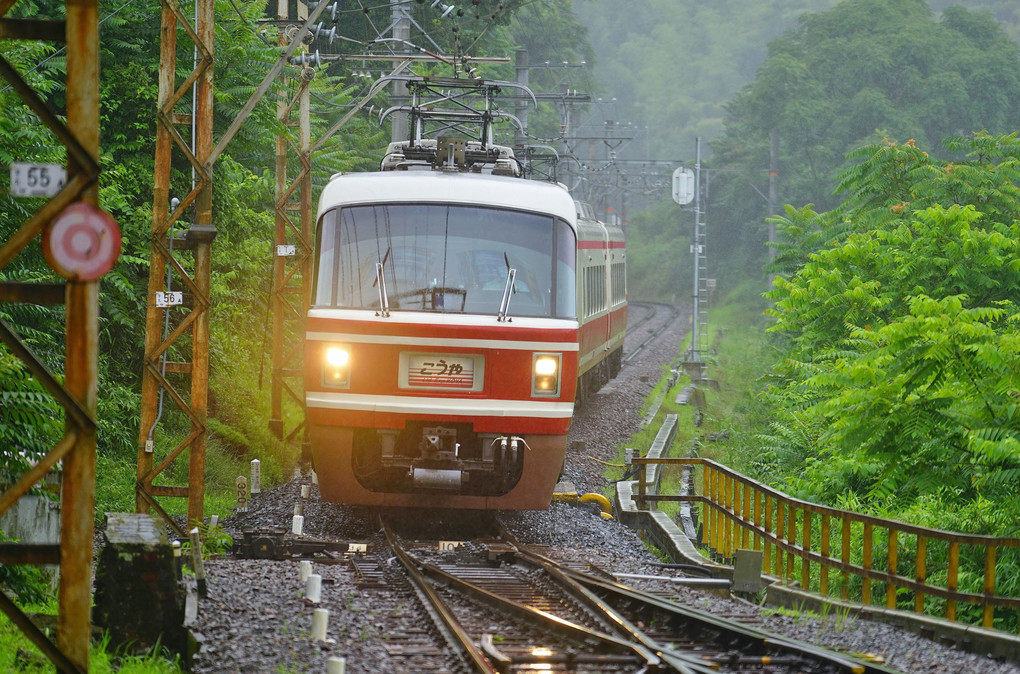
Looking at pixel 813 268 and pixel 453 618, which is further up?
pixel 813 268

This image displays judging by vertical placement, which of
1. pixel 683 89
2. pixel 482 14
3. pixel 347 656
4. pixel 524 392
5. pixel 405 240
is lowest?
pixel 347 656

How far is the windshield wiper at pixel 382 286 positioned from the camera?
10977 millimetres

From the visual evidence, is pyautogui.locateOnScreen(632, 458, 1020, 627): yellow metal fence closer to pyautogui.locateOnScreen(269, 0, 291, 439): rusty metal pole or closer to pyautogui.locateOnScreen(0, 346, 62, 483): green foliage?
pyautogui.locateOnScreen(269, 0, 291, 439): rusty metal pole

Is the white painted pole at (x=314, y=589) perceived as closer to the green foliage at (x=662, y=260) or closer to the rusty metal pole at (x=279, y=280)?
the rusty metal pole at (x=279, y=280)

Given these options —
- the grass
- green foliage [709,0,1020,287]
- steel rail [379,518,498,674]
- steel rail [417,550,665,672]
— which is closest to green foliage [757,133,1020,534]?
steel rail [417,550,665,672]

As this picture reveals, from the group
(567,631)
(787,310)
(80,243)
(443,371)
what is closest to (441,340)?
(443,371)

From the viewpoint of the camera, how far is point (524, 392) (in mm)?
10992

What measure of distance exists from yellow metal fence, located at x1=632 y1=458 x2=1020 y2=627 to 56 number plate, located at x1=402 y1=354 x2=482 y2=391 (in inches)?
119

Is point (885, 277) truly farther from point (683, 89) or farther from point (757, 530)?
point (683, 89)

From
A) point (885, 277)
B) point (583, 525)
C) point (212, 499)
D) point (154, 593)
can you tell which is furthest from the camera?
point (885, 277)

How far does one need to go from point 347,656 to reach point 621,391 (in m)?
21.1

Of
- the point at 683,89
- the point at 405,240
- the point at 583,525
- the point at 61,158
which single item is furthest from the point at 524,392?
the point at 683,89

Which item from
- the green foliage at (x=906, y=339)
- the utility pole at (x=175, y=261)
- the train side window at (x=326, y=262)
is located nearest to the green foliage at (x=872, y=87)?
the green foliage at (x=906, y=339)

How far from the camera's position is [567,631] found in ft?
26.5
